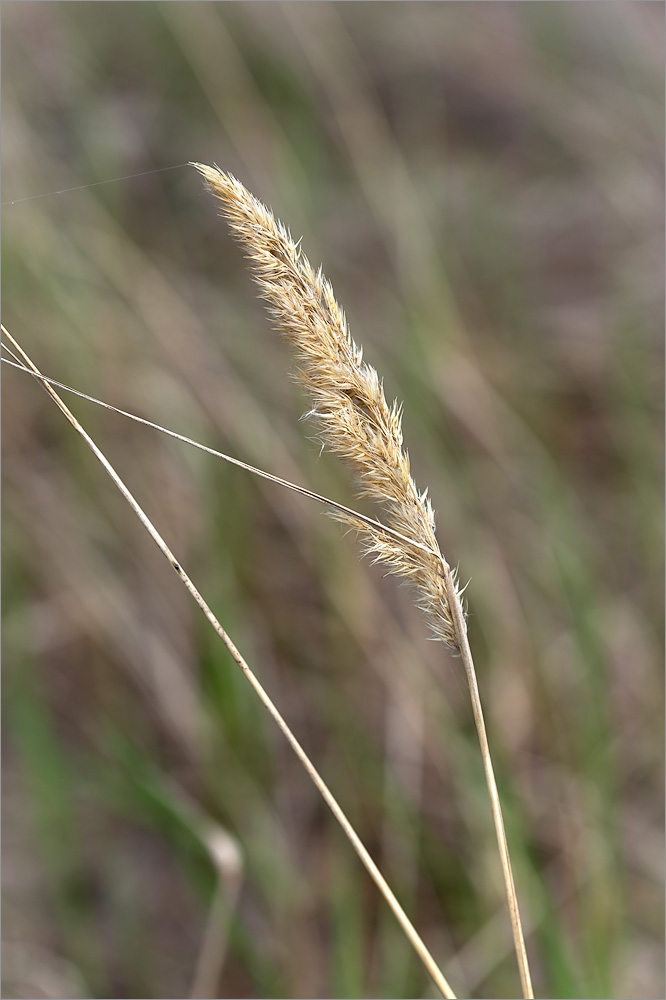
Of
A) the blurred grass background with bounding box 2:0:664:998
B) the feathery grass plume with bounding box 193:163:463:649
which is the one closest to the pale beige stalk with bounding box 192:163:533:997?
the feathery grass plume with bounding box 193:163:463:649

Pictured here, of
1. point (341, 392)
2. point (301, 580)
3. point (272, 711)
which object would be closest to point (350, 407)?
point (341, 392)

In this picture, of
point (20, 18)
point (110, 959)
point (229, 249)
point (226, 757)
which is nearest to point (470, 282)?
point (229, 249)

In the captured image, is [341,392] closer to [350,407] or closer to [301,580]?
[350,407]

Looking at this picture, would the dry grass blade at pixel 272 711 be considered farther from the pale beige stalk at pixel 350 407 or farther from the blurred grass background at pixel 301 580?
the blurred grass background at pixel 301 580

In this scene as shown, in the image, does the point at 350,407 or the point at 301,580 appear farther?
the point at 301,580

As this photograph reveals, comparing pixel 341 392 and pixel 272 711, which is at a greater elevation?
pixel 341 392

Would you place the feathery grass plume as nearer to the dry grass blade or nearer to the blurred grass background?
the dry grass blade

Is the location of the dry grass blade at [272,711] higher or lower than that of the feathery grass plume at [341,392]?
lower

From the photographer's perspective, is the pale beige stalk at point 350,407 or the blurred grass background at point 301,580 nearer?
the pale beige stalk at point 350,407

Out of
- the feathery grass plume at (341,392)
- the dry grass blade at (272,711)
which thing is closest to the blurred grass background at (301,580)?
the dry grass blade at (272,711)
